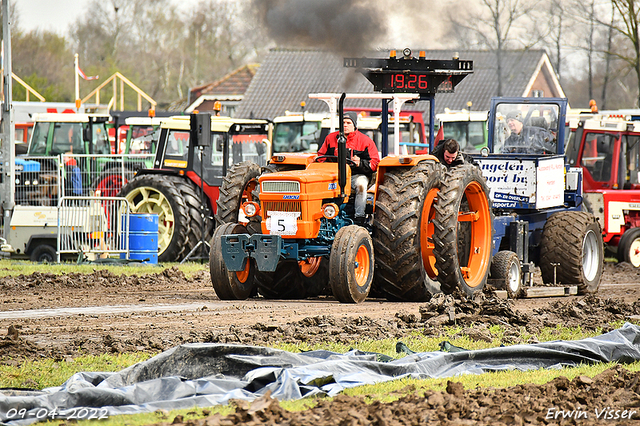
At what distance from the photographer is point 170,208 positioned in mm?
17281

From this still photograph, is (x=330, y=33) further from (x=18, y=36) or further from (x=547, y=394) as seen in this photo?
(x=18, y=36)

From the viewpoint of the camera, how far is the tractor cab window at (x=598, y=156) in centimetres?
1947

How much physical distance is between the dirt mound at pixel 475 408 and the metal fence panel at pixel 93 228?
11334mm

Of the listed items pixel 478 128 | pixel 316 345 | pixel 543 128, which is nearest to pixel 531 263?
pixel 543 128

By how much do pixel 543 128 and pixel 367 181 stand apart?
4030 mm

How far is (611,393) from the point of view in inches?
226

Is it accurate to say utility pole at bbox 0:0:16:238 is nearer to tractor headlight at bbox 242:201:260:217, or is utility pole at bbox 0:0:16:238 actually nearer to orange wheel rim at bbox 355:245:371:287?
tractor headlight at bbox 242:201:260:217

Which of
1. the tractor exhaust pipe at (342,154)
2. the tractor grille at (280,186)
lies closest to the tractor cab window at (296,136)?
the tractor exhaust pipe at (342,154)

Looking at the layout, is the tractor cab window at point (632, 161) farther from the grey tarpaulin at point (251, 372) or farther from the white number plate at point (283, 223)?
the grey tarpaulin at point (251, 372)

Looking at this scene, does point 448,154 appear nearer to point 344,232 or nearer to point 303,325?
point 344,232

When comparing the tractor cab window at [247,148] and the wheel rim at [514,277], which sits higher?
the tractor cab window at [247,148]

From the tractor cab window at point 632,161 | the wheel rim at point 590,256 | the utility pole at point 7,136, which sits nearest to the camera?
the wheel rim at point 590,256

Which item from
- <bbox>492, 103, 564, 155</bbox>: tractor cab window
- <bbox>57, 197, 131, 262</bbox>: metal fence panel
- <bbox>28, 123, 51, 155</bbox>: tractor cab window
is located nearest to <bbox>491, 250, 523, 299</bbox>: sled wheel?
<bbox>492, 103, 564, 155</bbox>: tractor cab window

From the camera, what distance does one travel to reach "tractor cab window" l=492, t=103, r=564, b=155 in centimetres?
1366
